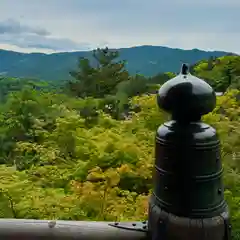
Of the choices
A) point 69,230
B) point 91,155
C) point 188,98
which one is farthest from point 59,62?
point 188,98

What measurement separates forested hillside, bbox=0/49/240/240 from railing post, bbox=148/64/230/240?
1.51m

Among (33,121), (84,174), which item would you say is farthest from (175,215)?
(33,121)

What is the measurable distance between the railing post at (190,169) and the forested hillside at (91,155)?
1.51 meters

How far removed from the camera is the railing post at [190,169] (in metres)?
0.63

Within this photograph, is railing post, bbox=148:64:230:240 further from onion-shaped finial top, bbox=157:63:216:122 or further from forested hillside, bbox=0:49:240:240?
forested hillside, bbox=0:49:240:240

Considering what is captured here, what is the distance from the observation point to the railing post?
0.63 m

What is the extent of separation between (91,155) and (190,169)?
156 inches

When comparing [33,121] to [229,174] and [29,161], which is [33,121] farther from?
[229,174]

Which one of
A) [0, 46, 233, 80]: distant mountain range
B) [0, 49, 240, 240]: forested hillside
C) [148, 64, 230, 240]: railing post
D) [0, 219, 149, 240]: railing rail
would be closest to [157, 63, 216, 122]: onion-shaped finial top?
[148, 64, 230, 240]: railing post

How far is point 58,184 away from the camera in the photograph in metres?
4.61

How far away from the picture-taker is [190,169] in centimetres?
62

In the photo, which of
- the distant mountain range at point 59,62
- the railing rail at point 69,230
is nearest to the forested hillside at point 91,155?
the railing rail at point 69,230

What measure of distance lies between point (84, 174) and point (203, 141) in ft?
12.4

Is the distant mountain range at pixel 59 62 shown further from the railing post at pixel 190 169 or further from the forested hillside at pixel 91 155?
the railing post at pixel 190 169
